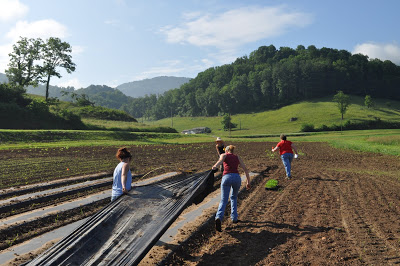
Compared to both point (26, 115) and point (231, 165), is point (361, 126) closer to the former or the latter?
point (26, 115)

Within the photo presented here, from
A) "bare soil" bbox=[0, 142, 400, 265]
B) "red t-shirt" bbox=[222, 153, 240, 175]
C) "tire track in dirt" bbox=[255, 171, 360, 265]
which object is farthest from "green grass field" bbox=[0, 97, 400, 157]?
"red t-shirt" bbox=[222, 153, 240, 175]

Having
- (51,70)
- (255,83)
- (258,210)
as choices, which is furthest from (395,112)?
(258,210)

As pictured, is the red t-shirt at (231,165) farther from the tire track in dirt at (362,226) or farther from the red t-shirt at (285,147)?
the red t-shirt at (285,147)

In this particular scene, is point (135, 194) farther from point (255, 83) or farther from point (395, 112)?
point (255, 83)

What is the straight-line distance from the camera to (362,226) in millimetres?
7980

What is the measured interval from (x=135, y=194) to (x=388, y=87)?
164891mm

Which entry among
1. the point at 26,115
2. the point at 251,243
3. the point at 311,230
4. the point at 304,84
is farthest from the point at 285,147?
the point at 304,84

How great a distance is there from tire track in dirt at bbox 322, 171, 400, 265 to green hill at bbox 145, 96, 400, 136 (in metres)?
75.9

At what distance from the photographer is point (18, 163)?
20.7 metres

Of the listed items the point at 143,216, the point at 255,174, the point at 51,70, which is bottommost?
the point at 255,174

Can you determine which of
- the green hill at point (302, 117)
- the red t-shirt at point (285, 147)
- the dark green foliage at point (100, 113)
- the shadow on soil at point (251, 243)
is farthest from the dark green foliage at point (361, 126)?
the shadow on soil at point (251, 243)

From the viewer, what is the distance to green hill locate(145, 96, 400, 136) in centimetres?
9388

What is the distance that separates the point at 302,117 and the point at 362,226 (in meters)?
103

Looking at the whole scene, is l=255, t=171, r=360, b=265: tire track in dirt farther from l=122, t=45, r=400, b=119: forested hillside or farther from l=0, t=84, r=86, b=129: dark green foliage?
l=122, t=45, r=400, b=119: forested hillside
